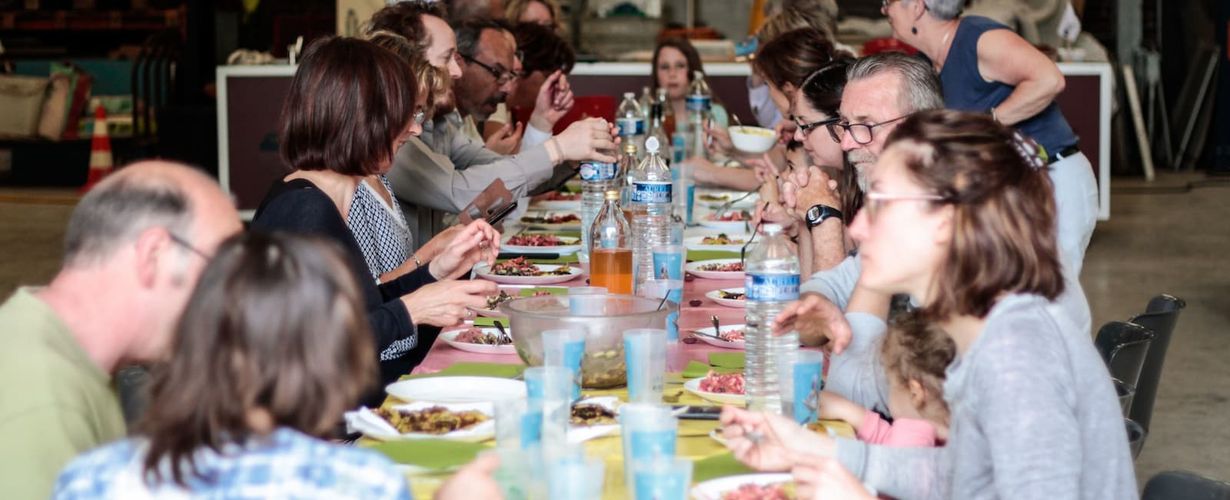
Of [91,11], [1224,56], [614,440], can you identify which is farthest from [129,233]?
[91,11]

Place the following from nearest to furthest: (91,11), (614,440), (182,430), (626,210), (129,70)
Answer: (182,430) < (614,440) < (626,210) < (129,70) < (91,11)

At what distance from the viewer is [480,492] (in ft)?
5.04

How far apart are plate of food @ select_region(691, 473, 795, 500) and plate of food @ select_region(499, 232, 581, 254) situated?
2338 mm

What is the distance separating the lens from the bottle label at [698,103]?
20.9 ft

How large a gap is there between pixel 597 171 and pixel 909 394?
2086 mm

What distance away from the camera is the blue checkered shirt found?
1320mm

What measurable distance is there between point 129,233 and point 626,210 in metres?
2.47

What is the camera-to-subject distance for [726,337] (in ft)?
9.49

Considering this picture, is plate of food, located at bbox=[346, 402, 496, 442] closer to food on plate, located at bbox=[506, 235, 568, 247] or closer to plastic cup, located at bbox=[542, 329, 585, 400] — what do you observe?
plastic cup, located at bbox=[542, 329, 585, 400]

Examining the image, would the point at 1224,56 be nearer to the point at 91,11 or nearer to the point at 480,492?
the point at 91,11

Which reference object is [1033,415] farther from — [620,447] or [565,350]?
[565,350]

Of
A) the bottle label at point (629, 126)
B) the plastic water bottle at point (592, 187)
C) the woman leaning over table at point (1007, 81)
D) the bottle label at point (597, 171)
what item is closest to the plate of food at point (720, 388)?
the plastic water bottle at point (592, 187)

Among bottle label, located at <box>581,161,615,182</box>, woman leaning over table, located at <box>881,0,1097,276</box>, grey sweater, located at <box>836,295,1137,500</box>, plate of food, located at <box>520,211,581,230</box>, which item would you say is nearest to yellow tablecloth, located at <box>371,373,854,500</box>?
grey sweater, located at <box>836,295,1137,500</box>

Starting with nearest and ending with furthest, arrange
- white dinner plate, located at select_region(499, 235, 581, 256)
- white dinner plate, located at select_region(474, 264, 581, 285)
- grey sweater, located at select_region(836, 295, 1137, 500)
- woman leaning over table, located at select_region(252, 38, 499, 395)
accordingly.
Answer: grey sweater, located at select_region(836, 295, 1137, 500) < woman leaning over table, located at select_region(252, 38, 499, 395) < white dinner plate, located at select_region(474, 264, 581, 285) < white dinner plate, located at select_region(499, 235, 581, 256)
